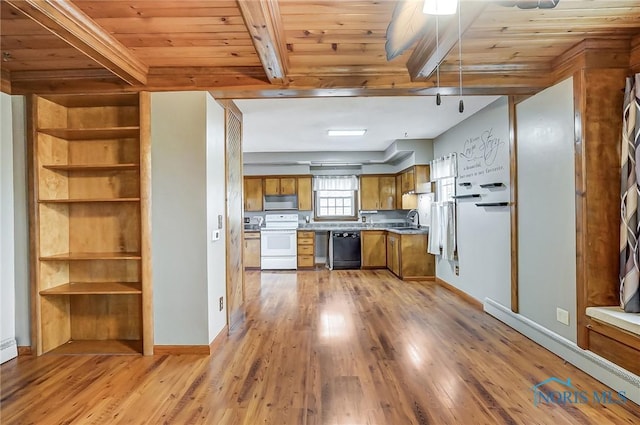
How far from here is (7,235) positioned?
2686 millimetres

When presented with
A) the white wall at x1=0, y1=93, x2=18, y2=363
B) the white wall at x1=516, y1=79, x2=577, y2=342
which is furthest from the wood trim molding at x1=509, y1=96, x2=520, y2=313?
the white wall at x1=0, y1=93, x2=18, y2=363

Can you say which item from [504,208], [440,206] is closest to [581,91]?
[504,208]

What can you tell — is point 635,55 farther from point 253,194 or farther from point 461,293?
point 253,194

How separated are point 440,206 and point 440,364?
2784mm

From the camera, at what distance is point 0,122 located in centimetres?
267

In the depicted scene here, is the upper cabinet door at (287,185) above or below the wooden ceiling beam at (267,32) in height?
below

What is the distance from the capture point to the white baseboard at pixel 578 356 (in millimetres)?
2004

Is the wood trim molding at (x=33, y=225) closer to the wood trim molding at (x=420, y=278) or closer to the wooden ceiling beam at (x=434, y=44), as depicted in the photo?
the wooden ceiling beam at (x=434, y=44)

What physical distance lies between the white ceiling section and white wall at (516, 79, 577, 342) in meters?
0.83

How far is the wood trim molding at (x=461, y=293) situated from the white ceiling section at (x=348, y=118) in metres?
2.32

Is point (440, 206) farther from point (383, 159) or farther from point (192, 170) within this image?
point (192, 170)

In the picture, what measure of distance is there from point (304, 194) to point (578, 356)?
5.42m

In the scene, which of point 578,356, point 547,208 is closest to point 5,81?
point 547,208

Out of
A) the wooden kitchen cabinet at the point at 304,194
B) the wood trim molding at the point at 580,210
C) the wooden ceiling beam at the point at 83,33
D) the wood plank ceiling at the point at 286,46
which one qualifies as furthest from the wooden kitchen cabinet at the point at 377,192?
the wooden ceiling beam at the point at 83,33
